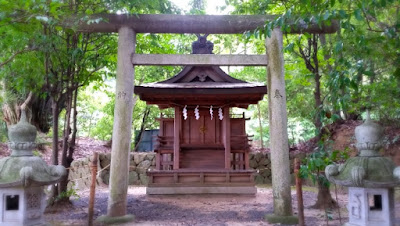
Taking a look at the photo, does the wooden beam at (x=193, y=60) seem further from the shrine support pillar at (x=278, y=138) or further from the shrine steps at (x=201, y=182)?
the shrine steps at (x=201, y=182)

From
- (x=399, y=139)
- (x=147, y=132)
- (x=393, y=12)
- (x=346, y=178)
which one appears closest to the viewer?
(x=346, y=178)

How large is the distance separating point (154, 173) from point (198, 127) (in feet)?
8.36

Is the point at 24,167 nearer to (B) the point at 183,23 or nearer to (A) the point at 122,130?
(A) the point at 122,130

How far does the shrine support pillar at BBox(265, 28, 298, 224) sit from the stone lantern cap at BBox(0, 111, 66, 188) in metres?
4.26

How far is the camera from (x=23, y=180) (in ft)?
14.2

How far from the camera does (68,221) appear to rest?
6.67m

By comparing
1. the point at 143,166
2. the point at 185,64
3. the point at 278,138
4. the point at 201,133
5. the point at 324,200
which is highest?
the point at 185,64

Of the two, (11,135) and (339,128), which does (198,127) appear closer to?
(339,128)

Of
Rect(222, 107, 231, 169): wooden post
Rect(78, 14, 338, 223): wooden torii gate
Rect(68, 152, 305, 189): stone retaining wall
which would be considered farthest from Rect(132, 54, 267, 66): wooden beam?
Rect(68, 152, 305, 189): stone retaining wall

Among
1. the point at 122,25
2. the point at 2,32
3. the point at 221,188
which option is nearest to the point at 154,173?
the point at 221,188

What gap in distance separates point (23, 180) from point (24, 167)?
183 mm

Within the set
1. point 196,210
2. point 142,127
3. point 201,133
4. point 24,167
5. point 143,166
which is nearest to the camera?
point 24,167

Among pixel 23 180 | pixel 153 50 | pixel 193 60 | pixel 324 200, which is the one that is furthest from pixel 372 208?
pixel 153 50

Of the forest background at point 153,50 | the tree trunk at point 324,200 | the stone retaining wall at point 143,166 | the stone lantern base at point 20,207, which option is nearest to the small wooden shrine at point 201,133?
the forest background at point 153,50
